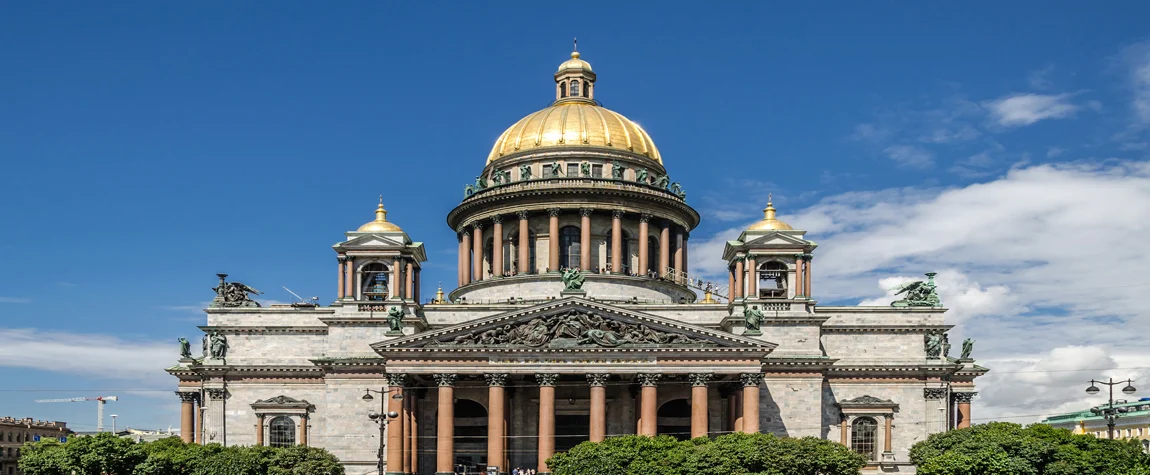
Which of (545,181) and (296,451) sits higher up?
(545,181)

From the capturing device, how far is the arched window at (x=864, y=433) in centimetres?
7344

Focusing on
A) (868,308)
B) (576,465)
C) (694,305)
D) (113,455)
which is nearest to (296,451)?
(113,455)

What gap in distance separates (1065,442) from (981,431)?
162 inches

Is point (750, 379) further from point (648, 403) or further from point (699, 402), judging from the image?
point (648, 403)

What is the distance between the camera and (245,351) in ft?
251

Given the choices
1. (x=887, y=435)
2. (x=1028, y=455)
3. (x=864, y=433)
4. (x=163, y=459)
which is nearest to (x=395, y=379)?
(x=163, y=459)

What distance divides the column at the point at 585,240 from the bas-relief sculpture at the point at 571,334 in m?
15.8

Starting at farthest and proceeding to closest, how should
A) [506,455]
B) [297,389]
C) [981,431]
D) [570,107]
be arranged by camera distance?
[570,107] → [297,389] → [506,455] → [981,431]

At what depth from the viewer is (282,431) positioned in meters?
75.2

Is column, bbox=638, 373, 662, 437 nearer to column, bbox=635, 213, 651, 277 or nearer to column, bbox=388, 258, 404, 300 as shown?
column, bbox=388, 258, 404, 300

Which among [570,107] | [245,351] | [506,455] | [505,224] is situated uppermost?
[570,107]

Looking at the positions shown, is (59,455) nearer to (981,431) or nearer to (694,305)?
(694,305)

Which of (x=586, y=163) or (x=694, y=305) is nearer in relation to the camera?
(x=694, y=305)

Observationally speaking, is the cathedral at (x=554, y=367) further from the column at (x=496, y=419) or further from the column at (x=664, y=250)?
the column at (x=664, y=250)
